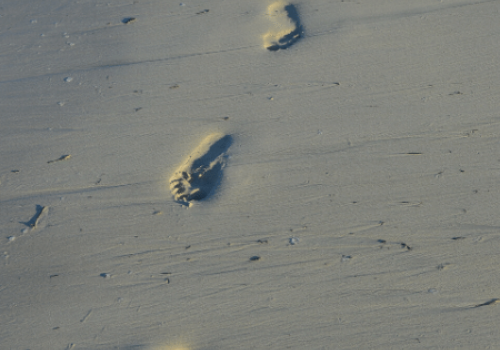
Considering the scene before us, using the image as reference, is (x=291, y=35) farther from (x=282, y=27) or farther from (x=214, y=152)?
(x=214, y=152)

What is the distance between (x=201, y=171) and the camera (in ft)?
6.31

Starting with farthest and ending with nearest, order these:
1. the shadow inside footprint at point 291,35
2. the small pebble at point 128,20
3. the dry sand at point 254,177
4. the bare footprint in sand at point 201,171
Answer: the small pebble at point 128,20, the shadow inside footprint at point 291,35, the bare footprint in sand at point 201,171, the dry sand at point 254,177

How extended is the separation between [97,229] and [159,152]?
44 centimetres

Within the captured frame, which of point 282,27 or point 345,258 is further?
point 282,27

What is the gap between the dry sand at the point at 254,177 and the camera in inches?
67.0

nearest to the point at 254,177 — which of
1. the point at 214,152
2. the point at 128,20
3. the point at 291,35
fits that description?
the point at 214,152

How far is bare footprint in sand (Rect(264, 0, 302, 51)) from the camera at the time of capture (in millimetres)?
2199

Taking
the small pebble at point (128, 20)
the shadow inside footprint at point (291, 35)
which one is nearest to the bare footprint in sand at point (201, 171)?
the shadow inside footprint at point (291, 35)

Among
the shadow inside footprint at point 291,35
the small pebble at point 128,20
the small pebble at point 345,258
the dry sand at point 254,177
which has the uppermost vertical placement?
the small pebble at point 128,20

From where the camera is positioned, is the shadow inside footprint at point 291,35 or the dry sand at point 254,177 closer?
the dry sand at point 254,177

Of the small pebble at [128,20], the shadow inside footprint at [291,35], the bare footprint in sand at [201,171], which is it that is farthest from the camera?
the small pebble at [128,20]

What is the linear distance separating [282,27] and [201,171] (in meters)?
0.91

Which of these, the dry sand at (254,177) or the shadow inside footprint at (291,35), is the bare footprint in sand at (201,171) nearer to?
the dry sand at (254,177)

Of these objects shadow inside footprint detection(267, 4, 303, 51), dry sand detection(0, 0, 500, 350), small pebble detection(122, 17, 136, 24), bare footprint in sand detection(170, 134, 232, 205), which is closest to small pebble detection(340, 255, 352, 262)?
dry sand detection(0, 0, 500, 350)
